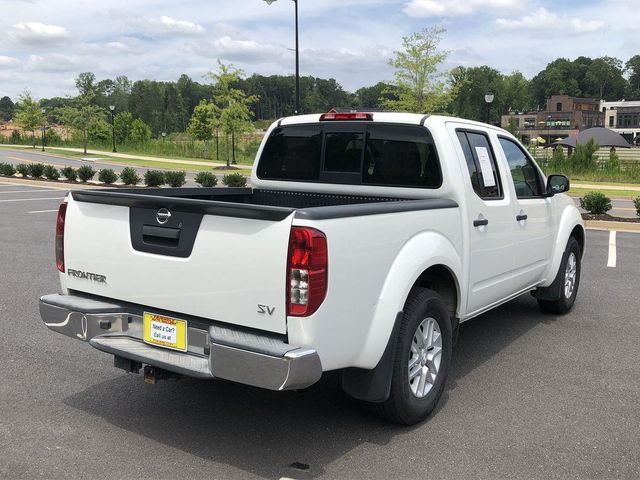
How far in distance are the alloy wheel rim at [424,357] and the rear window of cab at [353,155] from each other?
1061mm

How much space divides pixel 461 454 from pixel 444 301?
1.14 metres

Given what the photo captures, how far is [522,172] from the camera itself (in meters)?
5.72

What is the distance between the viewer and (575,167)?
109 ft

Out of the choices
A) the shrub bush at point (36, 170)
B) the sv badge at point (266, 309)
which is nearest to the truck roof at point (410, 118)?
the sv badge at point (266, 309)

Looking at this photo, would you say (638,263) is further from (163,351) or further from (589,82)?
(589,82)

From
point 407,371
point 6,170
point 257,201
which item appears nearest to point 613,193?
point 257,201

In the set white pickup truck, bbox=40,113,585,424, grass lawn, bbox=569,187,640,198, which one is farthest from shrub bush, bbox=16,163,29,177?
white pickup truck, bbox=40,113,585,424

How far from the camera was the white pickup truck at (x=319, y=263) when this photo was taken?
3227mm

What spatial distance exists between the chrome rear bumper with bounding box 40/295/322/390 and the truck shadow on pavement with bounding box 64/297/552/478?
0.56 metres

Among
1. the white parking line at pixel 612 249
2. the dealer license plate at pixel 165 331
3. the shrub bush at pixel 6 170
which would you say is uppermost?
the shrub bush at pixel 6 170

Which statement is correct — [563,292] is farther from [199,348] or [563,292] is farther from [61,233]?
[61,233]

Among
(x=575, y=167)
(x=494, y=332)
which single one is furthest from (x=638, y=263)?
(x=575, y=167)

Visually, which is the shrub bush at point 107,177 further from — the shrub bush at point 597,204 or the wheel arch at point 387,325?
the wheel arch at point 387,325

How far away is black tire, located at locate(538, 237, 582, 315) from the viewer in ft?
21.3
